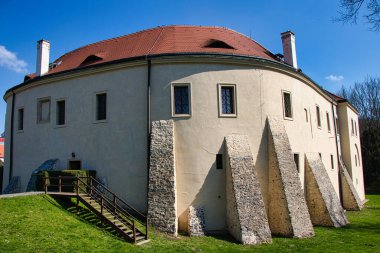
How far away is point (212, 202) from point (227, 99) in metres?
5.43

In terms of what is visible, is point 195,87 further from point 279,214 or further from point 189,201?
point 279,214

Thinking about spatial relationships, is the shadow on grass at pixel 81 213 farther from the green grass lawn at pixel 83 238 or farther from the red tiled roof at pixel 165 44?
the red tiled roof at pixel 165 44

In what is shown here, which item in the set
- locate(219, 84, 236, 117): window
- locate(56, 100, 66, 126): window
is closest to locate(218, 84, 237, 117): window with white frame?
locate(219, 84, 236, 117): window

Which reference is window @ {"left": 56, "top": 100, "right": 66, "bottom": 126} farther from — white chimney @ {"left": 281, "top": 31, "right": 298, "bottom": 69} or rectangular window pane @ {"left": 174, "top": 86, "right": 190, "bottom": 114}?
white chimney @ {"left": 281, "top": 31, "right": 298, "bottom": 69}

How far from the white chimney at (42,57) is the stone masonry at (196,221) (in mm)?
13393

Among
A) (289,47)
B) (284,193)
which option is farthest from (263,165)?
(289,47)

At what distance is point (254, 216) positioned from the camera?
44.5ft

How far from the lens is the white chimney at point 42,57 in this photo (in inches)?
785

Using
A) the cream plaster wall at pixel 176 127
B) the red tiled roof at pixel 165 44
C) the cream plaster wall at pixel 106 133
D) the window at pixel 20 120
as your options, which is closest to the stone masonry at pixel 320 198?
the cream plaster wall at pixel 176 127

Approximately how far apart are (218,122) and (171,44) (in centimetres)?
529

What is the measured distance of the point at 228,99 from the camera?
16.3 m

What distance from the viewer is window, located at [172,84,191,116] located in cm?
1573

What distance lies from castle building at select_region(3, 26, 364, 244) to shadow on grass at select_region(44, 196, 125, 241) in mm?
2134

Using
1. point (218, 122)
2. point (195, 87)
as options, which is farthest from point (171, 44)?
point (218, 122)
